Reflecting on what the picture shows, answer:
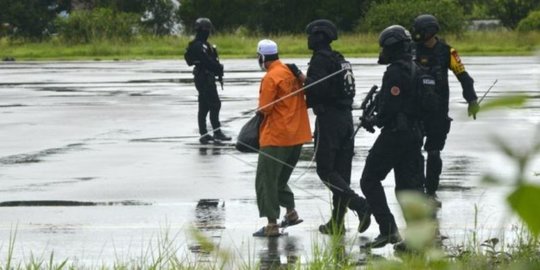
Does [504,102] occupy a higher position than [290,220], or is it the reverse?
[504,102]

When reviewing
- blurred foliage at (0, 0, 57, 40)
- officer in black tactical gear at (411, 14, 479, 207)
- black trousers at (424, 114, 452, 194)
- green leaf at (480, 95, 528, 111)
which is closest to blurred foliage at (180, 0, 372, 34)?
blurred foliage at (0, 0, 57, 40)

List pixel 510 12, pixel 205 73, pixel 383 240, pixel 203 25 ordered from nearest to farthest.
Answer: pixel 383 240
pixel 203 25
pixel 205 73
pixel 510 12

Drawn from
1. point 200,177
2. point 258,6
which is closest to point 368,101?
point 200,177

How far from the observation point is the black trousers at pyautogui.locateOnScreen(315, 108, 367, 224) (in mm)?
8875

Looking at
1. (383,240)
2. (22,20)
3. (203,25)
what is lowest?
(22,20)

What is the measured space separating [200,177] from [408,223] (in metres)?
11.2

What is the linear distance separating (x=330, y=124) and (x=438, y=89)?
5.10ft

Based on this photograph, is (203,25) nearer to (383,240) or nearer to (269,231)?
(269,231)

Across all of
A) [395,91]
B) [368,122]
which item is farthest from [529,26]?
[368,122]

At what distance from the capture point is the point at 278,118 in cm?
881

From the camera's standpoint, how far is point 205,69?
15805 millimetres

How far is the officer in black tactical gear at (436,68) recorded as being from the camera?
9.93 metres

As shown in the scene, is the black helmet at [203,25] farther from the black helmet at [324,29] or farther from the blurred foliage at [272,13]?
the blurred foliage at [272,13]

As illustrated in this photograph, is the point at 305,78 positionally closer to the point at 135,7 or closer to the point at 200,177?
the point at 200,177
